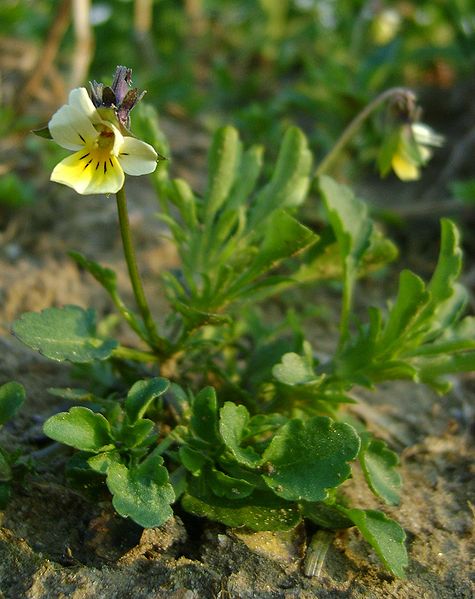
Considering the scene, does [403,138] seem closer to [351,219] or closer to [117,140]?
[351,219]

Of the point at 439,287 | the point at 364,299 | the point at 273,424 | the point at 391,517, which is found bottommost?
the point at 364,299

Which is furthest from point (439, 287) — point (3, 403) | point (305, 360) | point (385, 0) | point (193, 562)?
point (385, 0)

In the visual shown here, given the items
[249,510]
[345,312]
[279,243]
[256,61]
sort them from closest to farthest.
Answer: [249,510] < [279,243] < [345,312] < [256,61]

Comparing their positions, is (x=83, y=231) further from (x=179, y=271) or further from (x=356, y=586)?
(x=356, y=586)

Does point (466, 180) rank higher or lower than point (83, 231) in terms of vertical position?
higher

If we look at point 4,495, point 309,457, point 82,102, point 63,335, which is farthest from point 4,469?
point 82,102

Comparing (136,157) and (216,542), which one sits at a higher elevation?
(136,157)

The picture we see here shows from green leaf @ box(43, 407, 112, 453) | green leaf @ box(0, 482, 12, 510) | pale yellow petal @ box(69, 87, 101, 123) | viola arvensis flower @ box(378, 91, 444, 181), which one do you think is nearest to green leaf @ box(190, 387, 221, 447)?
green leaf @ box(43, 407, 112, 453)
